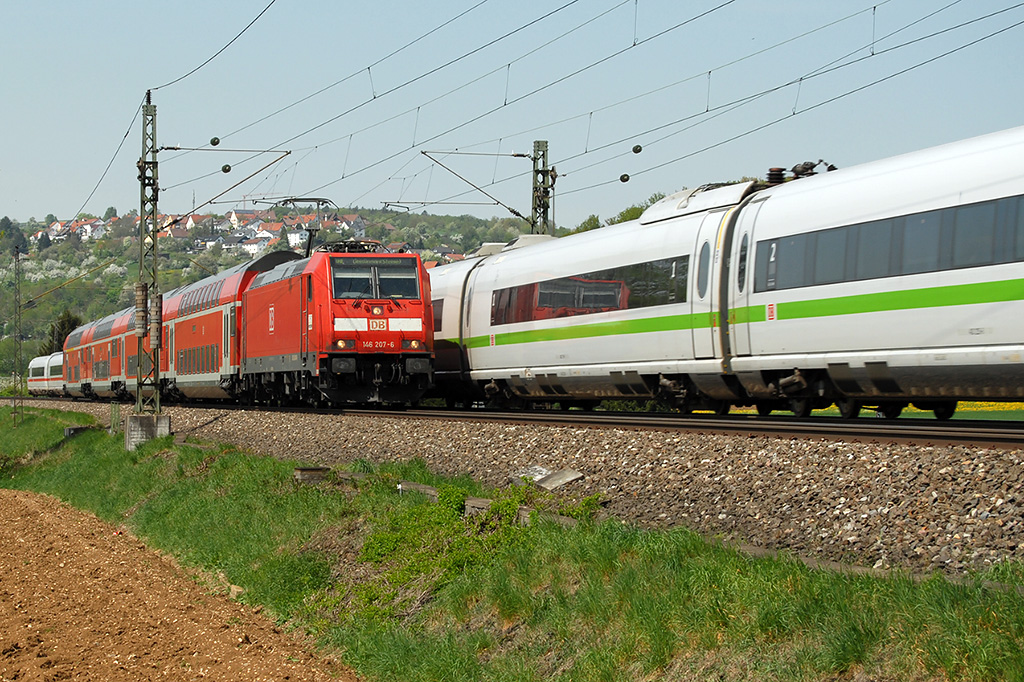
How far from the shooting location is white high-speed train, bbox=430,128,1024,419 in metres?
12.0

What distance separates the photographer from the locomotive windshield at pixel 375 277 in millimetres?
23469

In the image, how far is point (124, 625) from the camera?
12250 mm

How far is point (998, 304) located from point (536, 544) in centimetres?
593

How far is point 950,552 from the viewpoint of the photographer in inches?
268

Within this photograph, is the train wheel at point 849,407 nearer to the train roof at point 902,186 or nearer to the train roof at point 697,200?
the train roof at point 902,186

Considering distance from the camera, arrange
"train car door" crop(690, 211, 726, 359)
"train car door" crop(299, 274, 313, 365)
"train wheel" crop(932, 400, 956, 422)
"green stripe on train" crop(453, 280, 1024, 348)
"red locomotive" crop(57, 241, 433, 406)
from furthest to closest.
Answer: "train car door" crop(299, 274, 313, 365)
"red locomotive" crop(57, 241, 433, 406)
"train car door" crop(690, 211, 726, 359)
"train wheel" crop(932, 400, 956, 422)
"green stripe on train" crop(453, 280, 1024, 348)

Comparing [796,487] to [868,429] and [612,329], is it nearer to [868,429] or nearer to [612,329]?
[868,429]

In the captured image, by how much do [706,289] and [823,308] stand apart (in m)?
2.47

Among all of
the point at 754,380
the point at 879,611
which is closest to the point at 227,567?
the point at 754,380

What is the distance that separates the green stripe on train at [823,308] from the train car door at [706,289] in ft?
0.16

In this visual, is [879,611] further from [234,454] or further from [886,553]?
[234,454]

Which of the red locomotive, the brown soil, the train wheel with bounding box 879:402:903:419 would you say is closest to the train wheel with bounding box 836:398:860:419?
the train wheel with bounding box 879:402:903:419

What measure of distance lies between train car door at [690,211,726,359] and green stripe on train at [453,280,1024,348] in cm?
5

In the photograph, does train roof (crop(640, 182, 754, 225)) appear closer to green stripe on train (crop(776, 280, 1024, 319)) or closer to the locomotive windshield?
green stripe on train (crop(776, 280, 1024, 319))
